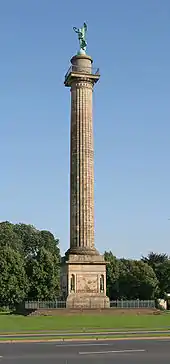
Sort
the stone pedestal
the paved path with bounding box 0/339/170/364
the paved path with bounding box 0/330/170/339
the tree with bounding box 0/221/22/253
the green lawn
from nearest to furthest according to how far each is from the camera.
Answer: the paved path with bounding box 0/339/170/364 < the paved path with bounding box 0/330/170/339 < the green lawn < the stone pedestal < the tree with bounding box 0/221/22/253

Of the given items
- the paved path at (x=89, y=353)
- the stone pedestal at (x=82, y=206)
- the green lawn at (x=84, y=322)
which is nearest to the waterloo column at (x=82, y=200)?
the stone pedestal at (x=82, y=206)

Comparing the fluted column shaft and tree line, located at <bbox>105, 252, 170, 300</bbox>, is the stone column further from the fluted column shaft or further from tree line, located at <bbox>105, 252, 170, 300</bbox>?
tree line, located at <bbox>105, 252, 170, 300</bbox>

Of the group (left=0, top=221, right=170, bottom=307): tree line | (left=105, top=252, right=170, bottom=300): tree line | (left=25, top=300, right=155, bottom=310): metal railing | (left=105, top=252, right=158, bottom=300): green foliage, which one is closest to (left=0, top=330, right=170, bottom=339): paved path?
(left=25, top=300, right=155, bottom=310): metal railing

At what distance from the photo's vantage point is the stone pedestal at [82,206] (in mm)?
46125

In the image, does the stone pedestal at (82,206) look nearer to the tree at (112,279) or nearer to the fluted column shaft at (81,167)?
the fluted column shaft at (81,167)

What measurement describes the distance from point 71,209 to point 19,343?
25.0 metres

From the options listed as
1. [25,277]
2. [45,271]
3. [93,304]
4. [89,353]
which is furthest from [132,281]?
[89,353]

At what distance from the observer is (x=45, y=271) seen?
235 feet

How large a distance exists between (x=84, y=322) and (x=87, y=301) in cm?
842

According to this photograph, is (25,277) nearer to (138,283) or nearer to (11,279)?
(11,279)

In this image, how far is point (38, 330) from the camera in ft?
104

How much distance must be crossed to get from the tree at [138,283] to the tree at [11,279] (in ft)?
62.6

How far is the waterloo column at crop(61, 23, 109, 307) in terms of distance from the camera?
46.2 meters

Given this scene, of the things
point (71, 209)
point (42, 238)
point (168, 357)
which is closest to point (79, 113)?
point (71, 209)
